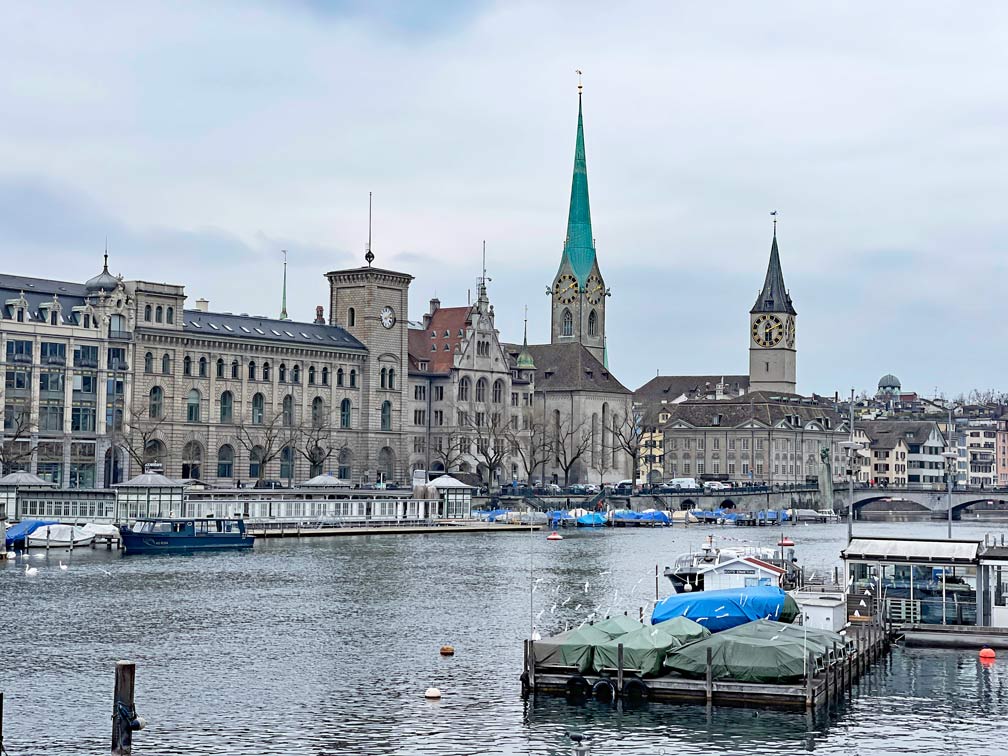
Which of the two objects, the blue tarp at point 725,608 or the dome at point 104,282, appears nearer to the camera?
the blue tarp at point 725,608

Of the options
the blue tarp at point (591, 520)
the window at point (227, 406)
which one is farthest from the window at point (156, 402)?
the blue tarp at point (591, 520)

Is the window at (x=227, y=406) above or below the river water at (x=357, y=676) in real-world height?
above

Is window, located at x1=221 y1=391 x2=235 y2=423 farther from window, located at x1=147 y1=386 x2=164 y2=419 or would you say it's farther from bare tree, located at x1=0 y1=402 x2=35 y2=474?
bare tree, located at x1=0 y1=402 x2=35 y2=474

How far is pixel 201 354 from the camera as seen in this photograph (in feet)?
575

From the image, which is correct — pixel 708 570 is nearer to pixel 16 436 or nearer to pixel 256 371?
pixel 16 436

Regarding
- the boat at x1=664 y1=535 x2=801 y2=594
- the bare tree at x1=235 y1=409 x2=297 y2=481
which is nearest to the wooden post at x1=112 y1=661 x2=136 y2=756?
the boat at x1=664 y1=535 x2=801 y2=594

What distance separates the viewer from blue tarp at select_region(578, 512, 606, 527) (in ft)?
577

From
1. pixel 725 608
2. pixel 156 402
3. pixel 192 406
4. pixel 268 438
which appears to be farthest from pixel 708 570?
pixel 192 406

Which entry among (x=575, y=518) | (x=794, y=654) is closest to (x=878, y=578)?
(x=794, y=654)

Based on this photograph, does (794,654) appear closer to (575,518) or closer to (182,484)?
(182,484)

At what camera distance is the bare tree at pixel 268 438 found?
578 feet

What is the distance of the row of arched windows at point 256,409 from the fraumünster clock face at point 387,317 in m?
8.77

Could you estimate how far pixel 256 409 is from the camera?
18200cm

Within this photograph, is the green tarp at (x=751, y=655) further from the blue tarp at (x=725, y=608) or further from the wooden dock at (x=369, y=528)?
the wooden dock at (x=369, y=528)
